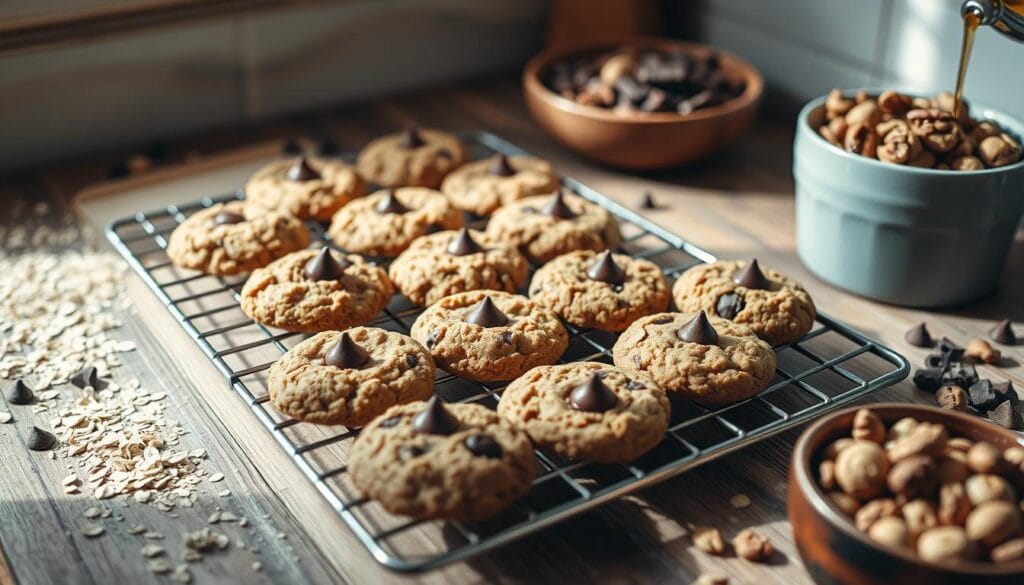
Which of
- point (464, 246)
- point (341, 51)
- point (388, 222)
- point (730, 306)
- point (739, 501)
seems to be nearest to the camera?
point (739, 501)

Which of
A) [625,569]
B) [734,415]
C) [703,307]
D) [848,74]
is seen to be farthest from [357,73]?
[625,569]

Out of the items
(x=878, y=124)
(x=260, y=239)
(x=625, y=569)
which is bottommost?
(x=625, y=569)

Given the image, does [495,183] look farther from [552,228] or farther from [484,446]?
A: [484,446]

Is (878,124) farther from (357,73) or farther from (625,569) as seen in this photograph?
(357,73)

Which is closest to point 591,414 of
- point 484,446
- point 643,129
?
point 484,446

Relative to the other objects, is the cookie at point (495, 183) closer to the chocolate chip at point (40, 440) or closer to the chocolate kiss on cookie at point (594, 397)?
the chocolate kiss on cookie at point (594, 397)

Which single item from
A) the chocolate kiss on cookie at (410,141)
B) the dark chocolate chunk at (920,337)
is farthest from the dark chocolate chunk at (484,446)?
the chocolate kiss on cookie at (410,141)
